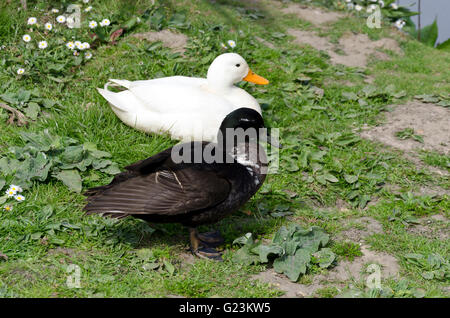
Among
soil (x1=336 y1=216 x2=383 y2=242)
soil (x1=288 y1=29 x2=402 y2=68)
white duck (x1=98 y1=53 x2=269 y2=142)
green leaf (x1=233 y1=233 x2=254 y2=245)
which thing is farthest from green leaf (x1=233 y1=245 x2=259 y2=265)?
soil (x1=288 y1=29 x2=402 y2=68)

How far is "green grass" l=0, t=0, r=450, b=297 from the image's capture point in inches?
129

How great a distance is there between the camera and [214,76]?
4.98 meters

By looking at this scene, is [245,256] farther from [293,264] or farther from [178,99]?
[178,99]

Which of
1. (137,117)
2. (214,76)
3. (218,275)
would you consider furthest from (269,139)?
(218,275)

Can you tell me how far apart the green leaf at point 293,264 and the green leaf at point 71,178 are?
159cm

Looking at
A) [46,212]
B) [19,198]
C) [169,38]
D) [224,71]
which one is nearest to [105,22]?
[169,38]

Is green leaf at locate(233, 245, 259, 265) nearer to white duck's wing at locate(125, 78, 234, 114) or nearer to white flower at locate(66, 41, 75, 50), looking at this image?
white duck's wing at locate(125, 78, 234, 114)

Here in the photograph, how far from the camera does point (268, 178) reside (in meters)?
4.62

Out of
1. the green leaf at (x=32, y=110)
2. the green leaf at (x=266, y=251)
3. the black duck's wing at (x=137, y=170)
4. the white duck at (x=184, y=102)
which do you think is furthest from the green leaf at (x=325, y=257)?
the green leaf at (x=32, y=110)

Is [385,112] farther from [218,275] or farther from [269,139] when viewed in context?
[218,275]

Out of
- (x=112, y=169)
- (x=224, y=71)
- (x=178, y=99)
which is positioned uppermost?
(x=224, y=71)

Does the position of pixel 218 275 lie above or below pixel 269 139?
below

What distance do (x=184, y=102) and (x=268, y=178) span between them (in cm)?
95
